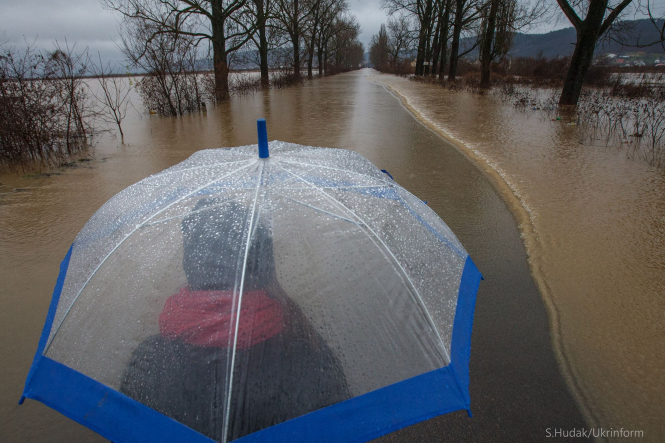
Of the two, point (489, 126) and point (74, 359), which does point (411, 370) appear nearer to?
point (74, 359)

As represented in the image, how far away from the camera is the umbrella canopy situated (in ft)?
4.04

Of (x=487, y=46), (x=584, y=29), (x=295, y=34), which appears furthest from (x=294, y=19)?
(x=584, y=29)

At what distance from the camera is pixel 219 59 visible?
52.7 feet

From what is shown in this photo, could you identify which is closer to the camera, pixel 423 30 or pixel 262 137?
pixel 262 137

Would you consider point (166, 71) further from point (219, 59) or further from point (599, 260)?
point (599, 260)

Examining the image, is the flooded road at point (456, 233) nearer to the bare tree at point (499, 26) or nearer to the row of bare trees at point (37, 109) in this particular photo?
the row of bare trees at point (37, 109)

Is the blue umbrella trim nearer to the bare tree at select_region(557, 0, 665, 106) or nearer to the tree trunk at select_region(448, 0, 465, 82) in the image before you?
the bare tree at select_region(557, 0, 665, 106)

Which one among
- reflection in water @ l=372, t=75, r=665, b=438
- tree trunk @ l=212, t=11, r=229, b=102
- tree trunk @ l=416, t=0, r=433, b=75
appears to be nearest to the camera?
reflection in water @ l=372, t=75, r=665, b=438

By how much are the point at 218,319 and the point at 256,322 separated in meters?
0.14

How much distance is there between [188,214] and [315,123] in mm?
9114

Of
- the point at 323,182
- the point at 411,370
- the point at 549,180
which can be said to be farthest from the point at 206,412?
the point at 549,180

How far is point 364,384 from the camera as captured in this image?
4.26 ft

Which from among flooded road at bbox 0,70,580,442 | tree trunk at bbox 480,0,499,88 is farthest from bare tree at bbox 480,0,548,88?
flooded road at bbox 0,70,580,442

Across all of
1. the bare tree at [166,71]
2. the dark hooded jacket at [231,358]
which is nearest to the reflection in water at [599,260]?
the dark hooded jacket at [231,358]
